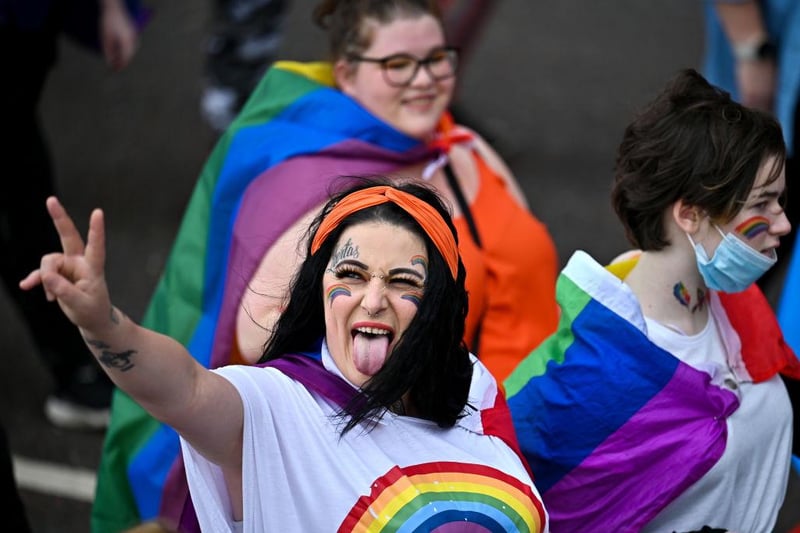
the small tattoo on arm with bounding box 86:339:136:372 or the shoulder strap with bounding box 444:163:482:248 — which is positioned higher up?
the small tattoo on arm with bounding box 86:339:136:372

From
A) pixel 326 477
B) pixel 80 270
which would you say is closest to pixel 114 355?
pixel 80 270

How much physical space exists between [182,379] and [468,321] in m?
1.39

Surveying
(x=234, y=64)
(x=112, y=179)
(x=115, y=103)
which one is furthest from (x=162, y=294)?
(x=115, y=103)

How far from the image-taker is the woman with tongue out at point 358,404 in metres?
2.13

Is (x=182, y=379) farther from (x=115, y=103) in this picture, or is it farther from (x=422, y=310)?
(x=115, y=103)

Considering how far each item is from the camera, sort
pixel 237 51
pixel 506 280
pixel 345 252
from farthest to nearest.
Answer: pixel 237 51 < pixel 506 280 < pixel 345 252

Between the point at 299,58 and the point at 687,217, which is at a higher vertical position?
the point at 687,217

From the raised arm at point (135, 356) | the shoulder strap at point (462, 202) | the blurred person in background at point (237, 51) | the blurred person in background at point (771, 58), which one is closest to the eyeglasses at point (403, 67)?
the shoulder strap at point (462, 202)

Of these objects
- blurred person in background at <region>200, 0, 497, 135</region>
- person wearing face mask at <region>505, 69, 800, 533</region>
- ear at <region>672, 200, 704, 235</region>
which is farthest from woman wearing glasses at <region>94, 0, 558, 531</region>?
blurred person in background at <region>200, 0, 497, 135</region>

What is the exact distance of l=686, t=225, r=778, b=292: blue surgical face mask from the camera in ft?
8.55

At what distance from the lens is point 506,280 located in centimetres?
347

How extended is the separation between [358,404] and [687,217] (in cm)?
89

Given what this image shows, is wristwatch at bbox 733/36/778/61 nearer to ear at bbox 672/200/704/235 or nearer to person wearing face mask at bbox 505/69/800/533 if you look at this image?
person wearing face mask at bbox 505/69/800/533

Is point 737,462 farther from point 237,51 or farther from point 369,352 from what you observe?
point 237,51
